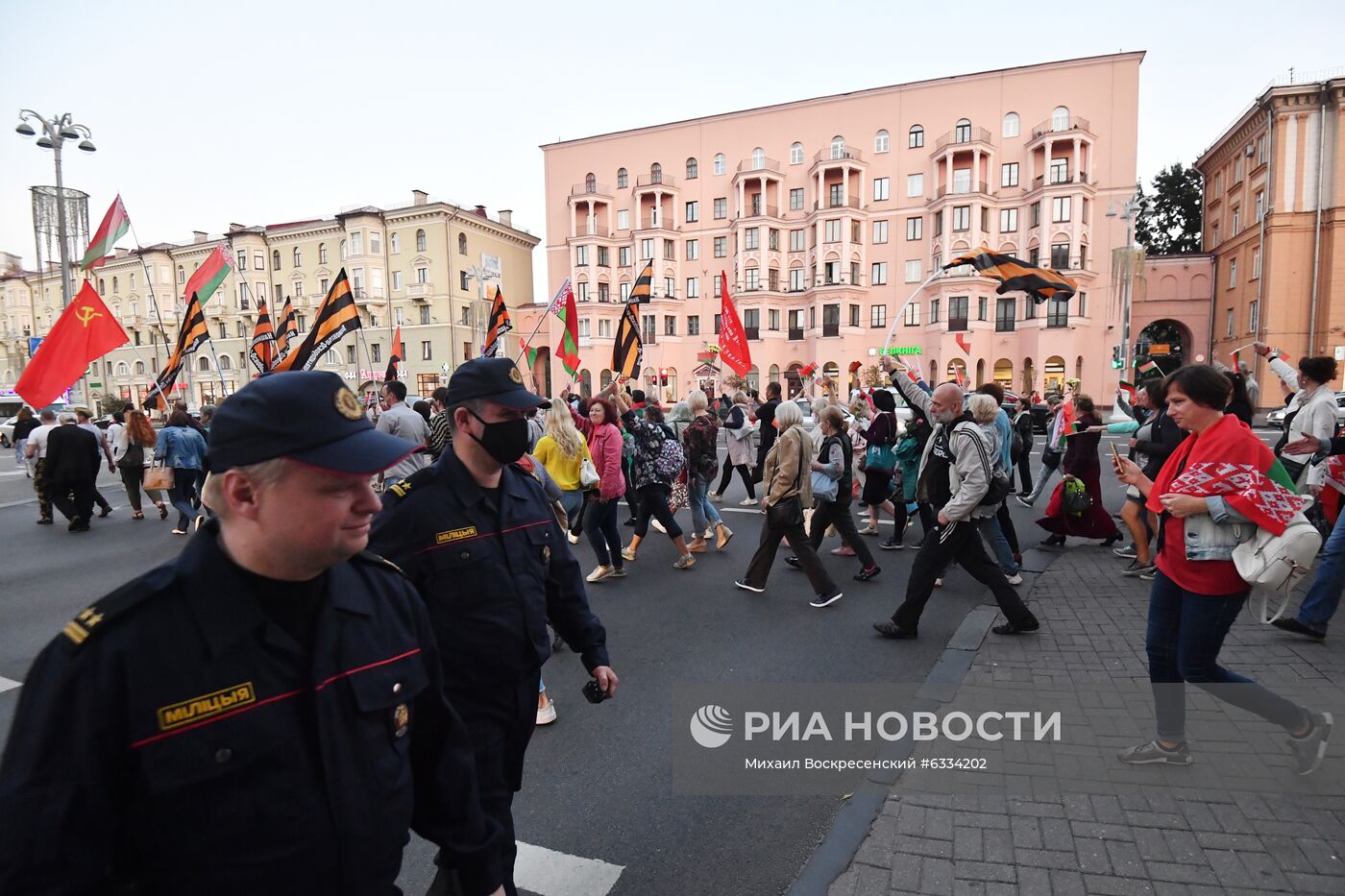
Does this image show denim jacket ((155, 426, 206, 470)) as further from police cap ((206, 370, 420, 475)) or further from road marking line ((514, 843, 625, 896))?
police cap ((206, 370, 420, 475))

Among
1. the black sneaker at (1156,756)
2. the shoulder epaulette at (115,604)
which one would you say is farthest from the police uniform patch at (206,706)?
the black sneaker at (1156,756)

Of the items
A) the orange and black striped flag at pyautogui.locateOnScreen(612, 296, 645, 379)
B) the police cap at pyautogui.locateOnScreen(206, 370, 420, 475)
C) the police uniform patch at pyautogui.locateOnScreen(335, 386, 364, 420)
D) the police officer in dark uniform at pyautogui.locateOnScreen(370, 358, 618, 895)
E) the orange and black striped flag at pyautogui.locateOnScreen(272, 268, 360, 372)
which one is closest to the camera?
the police cap at pyautogui.locateOnScreen(206, 370, 420, 475)

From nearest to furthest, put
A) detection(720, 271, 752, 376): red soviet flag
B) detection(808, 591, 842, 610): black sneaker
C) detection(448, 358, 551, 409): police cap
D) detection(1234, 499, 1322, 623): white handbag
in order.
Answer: detection(448, 358, 551, 409): police cap
detection(1234, 499, 1322, 623): white handbag
detection(808, 591, 842, 610): black sneaker
detection(720, 271, 752, 376): red soviet flag

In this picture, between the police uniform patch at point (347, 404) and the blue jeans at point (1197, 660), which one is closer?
the police uniform patch at point (347, 404)

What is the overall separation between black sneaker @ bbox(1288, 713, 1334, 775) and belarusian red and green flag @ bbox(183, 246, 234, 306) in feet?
49.2

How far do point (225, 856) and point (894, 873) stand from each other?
2535 mm

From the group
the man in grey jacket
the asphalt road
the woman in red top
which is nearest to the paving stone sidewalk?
the woman in red top

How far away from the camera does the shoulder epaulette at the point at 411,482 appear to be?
8.38ft

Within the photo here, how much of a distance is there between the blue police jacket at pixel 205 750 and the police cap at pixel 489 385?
1.17m

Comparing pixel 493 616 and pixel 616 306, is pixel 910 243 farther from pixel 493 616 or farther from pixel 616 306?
pixel 493 616

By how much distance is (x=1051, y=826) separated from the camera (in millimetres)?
3145

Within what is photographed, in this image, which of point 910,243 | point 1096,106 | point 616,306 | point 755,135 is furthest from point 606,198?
point 1096,106

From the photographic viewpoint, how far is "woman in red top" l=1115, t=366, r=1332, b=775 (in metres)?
3.32

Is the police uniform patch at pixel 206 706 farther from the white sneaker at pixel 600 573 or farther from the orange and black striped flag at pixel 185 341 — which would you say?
the orange and black striped flag at pixel 185 341
